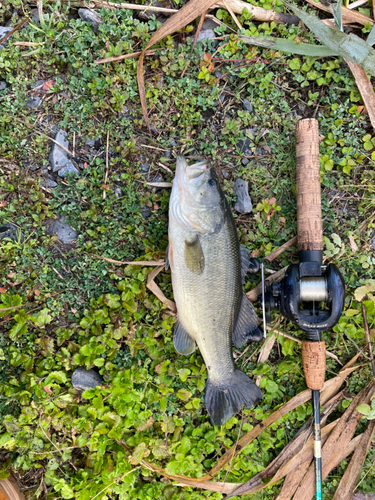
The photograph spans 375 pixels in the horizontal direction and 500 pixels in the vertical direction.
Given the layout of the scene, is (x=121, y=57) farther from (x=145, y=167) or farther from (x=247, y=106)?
(x=247, y=106)

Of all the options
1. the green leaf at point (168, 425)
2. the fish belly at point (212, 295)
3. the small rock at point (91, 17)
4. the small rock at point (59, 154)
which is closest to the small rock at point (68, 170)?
the small rock at point (59, 154)

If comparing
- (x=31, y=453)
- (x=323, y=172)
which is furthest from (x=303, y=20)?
(x=31, y=453)

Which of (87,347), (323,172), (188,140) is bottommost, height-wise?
(87,347)

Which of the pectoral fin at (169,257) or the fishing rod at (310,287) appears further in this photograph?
the pectoral fin at (169,257)

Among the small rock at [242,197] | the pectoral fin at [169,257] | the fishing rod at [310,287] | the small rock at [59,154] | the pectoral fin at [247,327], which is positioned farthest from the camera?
the small rock at [242,197]

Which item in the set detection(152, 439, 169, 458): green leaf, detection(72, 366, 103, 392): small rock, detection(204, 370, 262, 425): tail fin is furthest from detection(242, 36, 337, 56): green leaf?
detection(152, 439, 169, 458): green leaf

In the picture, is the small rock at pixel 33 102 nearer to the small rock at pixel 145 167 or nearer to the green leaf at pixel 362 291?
the small rock at pixel 145 167

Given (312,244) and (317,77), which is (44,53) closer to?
(317,77)
